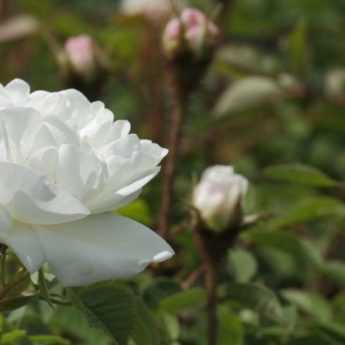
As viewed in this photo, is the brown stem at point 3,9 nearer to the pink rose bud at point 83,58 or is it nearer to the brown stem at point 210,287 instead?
the pink rose bud at point 83,58

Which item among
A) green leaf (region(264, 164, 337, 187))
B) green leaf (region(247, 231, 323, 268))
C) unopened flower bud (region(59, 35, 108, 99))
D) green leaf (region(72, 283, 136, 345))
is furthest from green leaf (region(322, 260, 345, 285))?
green leaf (region(72, 283, 136, 345))

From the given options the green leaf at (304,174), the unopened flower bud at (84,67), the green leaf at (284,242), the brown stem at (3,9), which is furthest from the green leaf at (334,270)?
the brown stem at (3,9)

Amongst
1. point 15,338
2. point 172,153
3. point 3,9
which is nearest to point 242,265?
point 172,153

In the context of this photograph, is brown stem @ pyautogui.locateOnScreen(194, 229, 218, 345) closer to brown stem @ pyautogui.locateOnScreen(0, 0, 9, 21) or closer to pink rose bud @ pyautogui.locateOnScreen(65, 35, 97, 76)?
pink rose bud @ pyautogui.locateOnScreen(65, 35, 97, 76)

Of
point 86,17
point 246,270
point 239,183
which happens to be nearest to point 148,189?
point 246,270

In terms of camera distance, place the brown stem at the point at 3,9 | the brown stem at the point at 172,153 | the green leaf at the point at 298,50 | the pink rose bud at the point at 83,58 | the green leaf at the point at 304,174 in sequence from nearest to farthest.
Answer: the green leaf at the point at 304,174 → the brown stem at the point at 172,153 → the pink rose bud at the point at 83,58 → the green leaf at the point at 298,50 → the brown stem at the point at 3,9

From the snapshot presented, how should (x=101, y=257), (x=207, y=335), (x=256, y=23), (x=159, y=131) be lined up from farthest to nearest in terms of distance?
(x=256, y=23)
(x=159, y=131)
(x=207, y=335)
(x=101, y=257)

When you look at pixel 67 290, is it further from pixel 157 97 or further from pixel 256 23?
pixel 256 23
